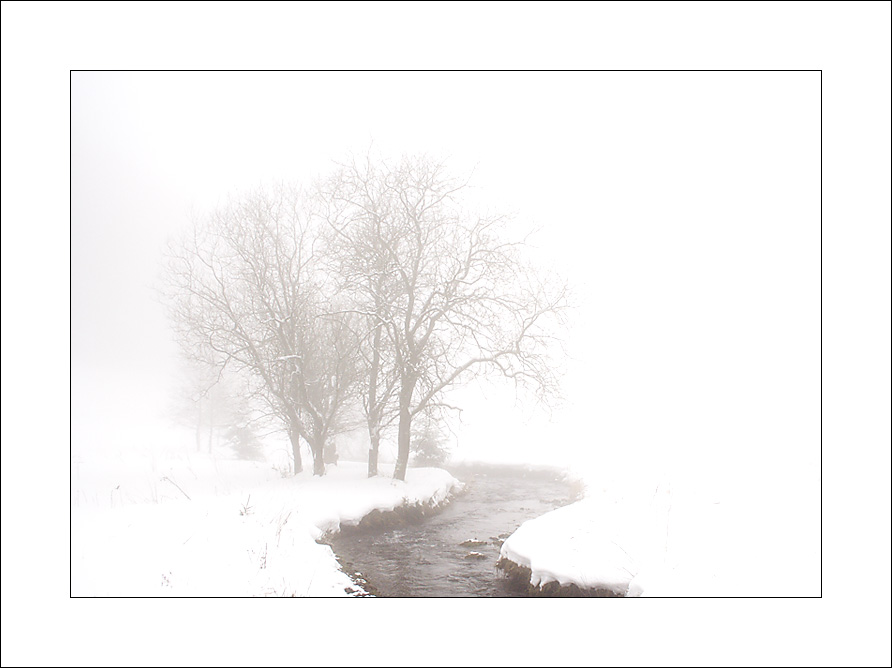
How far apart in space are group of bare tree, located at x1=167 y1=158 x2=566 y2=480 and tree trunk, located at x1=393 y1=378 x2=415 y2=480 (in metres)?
0.02

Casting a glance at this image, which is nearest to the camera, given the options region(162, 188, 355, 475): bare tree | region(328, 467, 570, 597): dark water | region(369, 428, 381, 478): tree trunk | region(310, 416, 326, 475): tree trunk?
region(328, 467, 570, 597): dark water

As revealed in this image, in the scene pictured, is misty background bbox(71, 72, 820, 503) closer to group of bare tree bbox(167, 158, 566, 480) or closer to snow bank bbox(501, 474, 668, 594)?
group of bare tree bbox(167, 158, 566, 480)

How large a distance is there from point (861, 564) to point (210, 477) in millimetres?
9655

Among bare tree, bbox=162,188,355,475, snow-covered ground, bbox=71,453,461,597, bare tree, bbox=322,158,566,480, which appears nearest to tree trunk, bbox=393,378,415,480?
bare tree, bbox=322,158,566,480

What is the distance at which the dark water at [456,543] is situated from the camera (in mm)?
5426

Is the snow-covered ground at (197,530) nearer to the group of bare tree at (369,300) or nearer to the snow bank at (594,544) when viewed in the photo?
the group of bare tree at (369,300)

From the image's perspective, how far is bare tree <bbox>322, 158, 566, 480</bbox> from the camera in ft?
26.1

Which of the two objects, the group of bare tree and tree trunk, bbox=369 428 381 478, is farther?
tree trunk, bbox=369 428 381 478

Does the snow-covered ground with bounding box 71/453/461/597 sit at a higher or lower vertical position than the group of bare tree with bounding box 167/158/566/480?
lower

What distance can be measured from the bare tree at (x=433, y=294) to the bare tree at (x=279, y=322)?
740 mm

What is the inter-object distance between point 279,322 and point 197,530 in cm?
417

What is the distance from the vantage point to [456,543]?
6.82 meters

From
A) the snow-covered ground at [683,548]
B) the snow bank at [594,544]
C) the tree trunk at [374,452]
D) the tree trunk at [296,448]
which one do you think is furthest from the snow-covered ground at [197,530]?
the snow-covered ground at [683,548]
